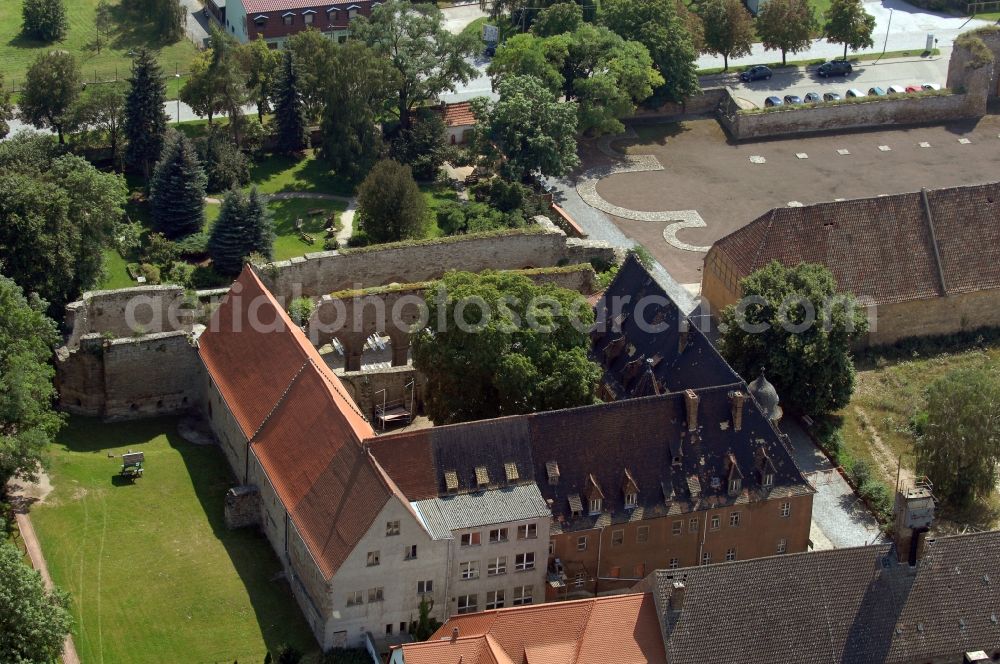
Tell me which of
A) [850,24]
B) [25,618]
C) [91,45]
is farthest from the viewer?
[91,45]

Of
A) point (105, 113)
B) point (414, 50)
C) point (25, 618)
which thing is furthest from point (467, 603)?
point (414, 50)

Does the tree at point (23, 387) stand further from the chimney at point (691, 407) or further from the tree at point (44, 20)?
the tree at point (44, 20)

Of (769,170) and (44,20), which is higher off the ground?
(44,20)

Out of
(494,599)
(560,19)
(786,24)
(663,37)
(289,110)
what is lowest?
(494,599)

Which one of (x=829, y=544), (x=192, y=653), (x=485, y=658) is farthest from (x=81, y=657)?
(x=829, y=544)

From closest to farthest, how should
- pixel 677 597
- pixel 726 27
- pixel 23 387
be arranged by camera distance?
1. pixel 677 597
2. pixel 23 387
3. pixel 726 27

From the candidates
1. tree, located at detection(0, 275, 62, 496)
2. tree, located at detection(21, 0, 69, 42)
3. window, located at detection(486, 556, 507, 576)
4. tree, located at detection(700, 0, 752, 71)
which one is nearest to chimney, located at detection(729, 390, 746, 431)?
window, located at detection(486, 556, 507, 576)

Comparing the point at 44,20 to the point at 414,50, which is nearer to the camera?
the point at 414,50

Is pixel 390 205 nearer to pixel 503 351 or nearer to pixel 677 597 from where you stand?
pixel 503 351
